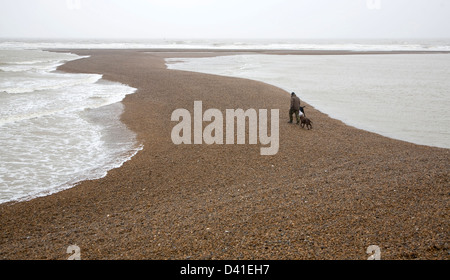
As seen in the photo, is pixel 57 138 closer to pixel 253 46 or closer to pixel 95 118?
pixel 95 118

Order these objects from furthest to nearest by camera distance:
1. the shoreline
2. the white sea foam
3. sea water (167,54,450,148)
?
the white sea foam, sea water (167,54,450,148), the shoreline

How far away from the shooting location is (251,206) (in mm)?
6949

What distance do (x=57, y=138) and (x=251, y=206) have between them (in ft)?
32.1

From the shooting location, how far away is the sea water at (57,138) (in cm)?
949

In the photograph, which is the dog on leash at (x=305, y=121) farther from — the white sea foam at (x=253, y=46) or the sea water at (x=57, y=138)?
the white sea foam at (x=253, y=46)

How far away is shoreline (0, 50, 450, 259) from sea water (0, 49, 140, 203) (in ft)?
2.96

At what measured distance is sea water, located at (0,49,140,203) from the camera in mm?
9492

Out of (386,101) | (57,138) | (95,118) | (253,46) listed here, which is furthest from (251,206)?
(253,46)

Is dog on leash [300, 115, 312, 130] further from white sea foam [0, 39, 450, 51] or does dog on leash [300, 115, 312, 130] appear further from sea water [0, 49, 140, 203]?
white sea foam [0, 39, 450, 51]

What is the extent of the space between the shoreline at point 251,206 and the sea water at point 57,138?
0.90 meters

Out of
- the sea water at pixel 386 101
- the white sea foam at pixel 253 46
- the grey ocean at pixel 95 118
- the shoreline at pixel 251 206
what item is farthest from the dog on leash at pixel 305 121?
the white sea foam at pixel 253 46

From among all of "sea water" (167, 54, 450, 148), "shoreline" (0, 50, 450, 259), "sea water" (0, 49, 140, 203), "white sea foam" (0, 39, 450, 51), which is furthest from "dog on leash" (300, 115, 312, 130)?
"white sea foam" (0, 39, 450, 51)

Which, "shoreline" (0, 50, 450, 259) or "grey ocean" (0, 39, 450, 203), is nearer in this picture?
"shoreline" (0, 50, 450, 259)

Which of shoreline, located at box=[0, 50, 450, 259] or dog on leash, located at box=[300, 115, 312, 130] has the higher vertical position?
dog on leash, located at box=[300, 115, 312, 130]
